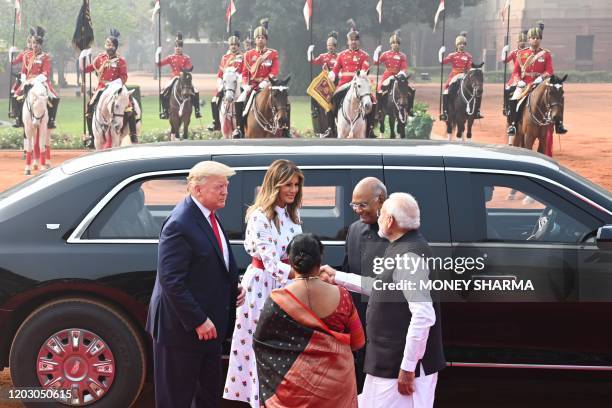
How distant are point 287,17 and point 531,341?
44.5 metres

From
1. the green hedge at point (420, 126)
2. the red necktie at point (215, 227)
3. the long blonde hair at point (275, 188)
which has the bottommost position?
the green hedge at point (420, 126)

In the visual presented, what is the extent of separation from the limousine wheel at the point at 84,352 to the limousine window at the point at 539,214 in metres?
2.33

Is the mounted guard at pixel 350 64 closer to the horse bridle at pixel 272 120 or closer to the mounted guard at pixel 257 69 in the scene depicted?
the mounted guard at pixel 257 69

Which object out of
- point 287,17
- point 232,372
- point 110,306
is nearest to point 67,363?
point 110,306

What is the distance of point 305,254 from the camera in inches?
203

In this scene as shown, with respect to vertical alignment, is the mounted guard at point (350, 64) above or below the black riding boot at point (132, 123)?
above

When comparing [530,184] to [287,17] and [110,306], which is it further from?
[287,17]

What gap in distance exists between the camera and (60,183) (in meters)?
7.29

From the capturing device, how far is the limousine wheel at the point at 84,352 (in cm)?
704

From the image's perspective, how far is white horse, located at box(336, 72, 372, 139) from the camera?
73.4ft

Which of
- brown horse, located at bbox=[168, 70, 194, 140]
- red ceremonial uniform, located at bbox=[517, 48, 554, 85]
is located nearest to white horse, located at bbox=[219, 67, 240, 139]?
brown horse, located at bbox=[168, 70, 194, 140]

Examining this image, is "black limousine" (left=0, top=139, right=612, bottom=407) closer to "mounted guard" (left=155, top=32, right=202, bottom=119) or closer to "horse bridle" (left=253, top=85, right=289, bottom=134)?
"horse bridle" (left=253, top=85, right=289, bottom=134)

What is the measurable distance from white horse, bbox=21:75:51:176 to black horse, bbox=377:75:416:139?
28.2ft

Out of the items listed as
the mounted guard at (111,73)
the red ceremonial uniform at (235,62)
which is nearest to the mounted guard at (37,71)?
the mounted guard at (111,73)
